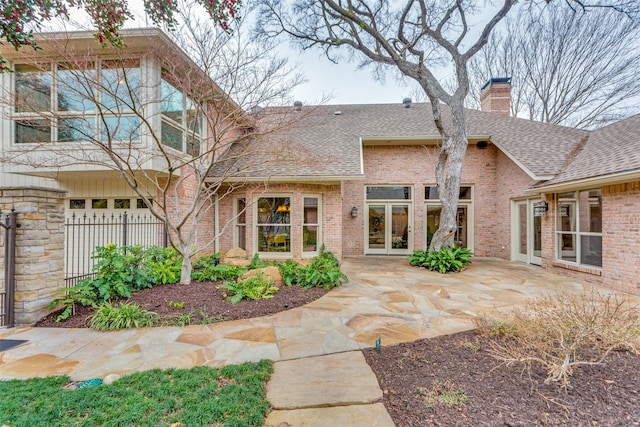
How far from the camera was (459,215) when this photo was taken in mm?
10258

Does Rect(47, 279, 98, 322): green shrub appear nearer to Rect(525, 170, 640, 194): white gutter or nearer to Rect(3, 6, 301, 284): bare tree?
Rect(3, 6, 301, 284): bare tree

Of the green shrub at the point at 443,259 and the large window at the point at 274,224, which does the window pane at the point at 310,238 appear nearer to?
the large window at the point at 274,224

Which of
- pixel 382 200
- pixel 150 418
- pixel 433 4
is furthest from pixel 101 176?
pixel 433 4

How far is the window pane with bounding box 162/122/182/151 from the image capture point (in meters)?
6.71

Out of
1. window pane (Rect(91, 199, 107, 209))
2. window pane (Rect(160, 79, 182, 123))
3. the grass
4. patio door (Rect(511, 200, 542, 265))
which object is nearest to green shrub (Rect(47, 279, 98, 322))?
the grass

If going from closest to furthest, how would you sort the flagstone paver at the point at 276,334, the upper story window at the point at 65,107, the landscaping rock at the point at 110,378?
the landscaping rock at the point at 110,378, the flagstone paver at the point at 276,334, the upper story window at the point at 65,107

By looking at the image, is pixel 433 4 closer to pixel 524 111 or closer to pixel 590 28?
pixel 590 28

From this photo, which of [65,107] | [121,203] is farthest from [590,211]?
[65,107]

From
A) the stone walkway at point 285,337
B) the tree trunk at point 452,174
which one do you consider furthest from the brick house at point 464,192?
the stone walkway at point 285,337

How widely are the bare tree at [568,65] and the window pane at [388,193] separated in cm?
863

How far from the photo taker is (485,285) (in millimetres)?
6031

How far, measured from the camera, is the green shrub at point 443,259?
7520 millimetres

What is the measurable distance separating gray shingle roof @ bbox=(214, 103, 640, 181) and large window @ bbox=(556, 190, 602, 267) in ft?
2.23

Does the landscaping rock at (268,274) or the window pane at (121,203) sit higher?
the window pane at (121,203)
